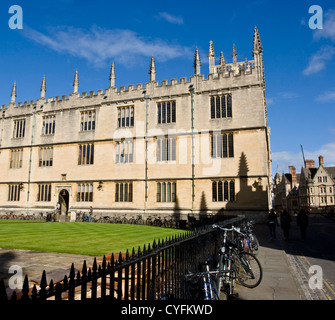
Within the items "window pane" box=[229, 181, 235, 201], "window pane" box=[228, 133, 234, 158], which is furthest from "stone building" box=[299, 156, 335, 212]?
"window pane" box=[228, 133, 234, 158]

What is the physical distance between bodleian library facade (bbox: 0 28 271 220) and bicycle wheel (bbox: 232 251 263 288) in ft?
50.6

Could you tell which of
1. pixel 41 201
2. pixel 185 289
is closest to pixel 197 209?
pixel 41 201

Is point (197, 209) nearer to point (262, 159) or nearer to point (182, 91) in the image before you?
point (262, 159)

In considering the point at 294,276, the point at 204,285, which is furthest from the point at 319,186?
the point at 204,285

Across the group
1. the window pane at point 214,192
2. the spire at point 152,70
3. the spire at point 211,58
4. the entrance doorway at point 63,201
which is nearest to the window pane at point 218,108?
the window pane at point 214,192

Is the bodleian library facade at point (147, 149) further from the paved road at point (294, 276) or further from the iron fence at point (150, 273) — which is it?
the iron fence at point (150, 273)

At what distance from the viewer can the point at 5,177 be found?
30.0 m

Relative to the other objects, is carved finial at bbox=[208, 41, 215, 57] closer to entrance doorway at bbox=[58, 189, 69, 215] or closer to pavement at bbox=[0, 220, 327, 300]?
entrance doorway at bbox=[58, 189, 69, 215]

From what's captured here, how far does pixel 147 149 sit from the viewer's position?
24.8 m

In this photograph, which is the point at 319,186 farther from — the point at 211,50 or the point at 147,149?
the point at 147,149

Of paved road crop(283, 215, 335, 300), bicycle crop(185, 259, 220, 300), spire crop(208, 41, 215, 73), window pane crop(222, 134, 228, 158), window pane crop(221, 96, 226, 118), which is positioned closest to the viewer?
bicycle crop(185, 259, 220, 300)

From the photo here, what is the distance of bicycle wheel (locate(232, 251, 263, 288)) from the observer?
19.3ft

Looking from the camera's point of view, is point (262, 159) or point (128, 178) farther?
point (128, 178)
